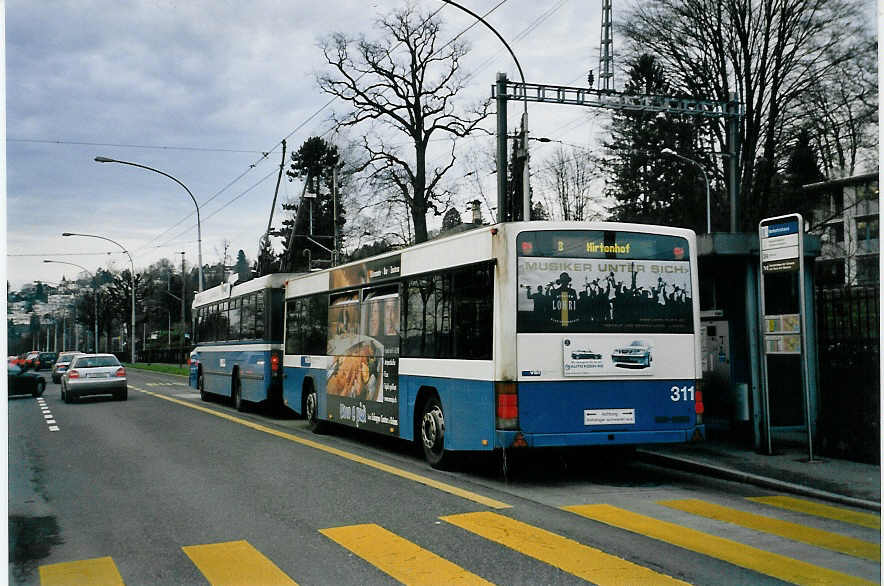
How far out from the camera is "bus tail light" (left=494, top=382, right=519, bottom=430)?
9.16 m

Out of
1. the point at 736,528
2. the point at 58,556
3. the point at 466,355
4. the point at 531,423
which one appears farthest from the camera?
the point at 466,355

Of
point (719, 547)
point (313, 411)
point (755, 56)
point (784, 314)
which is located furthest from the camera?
point (755, 56)

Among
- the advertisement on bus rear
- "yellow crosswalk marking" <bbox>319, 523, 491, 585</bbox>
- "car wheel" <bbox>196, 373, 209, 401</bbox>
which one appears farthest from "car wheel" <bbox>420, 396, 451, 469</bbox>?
"car wheel" <bbox>196, 373, 209, 401</bbox>

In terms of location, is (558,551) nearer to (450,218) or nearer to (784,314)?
(784,314)

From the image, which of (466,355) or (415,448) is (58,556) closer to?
(466,355)

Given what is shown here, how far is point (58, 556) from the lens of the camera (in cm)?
656

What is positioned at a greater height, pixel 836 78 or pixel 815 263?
pixel 836 78

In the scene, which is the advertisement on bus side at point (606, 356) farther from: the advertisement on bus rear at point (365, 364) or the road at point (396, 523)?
the advertisement on bus rear at point (365, 364)

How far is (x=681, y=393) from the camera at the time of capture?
388 inches

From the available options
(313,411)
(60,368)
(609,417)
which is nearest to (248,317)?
(313,411)

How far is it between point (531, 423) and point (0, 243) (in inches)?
212

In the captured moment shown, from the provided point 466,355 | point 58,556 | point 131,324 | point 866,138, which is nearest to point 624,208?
point 866,138

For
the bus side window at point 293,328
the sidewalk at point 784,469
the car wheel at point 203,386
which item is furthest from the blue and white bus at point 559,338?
the car wheel at point 203,386

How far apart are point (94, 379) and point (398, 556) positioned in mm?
20796
